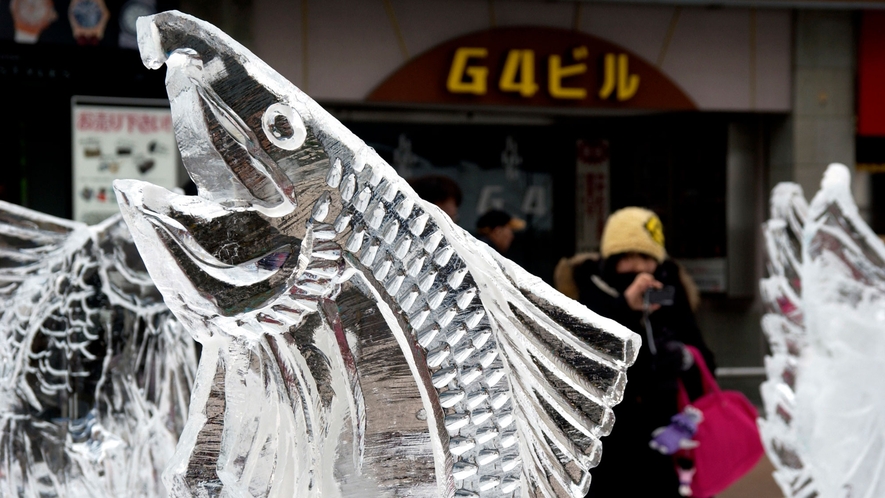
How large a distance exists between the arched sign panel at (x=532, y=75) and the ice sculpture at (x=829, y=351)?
3.95 metres

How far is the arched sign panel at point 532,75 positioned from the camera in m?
6.28

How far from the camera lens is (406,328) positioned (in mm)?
908

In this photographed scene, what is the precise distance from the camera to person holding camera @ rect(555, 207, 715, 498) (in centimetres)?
273

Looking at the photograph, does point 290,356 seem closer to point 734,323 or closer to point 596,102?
point 596,102

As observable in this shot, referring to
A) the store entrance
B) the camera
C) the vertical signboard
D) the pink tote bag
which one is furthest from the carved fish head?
the vertical signboard

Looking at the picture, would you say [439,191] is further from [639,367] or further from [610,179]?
[610,179]

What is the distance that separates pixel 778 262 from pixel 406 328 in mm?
1915

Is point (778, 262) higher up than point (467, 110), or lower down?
lower down

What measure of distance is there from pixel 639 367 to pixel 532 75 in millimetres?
3972

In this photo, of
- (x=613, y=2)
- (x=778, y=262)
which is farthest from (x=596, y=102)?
(x=778, y=262)

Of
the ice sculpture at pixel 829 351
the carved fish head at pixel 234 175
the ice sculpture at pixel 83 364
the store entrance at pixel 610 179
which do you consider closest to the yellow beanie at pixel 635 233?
the ice sculpture at pixel 829 351

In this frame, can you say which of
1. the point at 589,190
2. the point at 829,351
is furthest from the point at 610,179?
the point at 829,351

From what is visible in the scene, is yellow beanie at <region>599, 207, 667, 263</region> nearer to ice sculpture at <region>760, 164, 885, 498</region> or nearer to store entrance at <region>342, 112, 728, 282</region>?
ice sculpture at <region>760, 164, 885, 498</region>

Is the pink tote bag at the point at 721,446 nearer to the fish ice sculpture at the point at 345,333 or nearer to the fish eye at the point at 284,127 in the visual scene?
the fish ice sculpture at the point at 345,333
